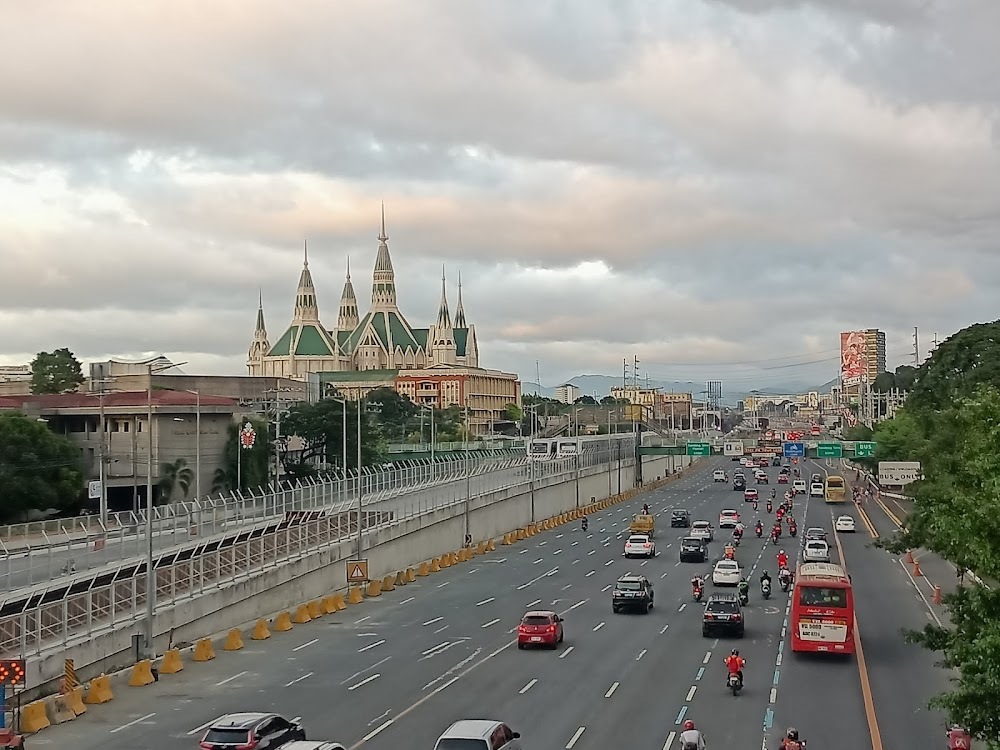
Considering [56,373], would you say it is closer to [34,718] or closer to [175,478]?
[175,478]

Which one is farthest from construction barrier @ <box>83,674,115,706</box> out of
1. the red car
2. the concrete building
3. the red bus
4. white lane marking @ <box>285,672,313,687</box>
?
the concrete building

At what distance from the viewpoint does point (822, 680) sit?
107ft

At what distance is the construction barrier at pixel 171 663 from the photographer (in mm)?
33475

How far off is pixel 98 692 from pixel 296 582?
56.5 feet

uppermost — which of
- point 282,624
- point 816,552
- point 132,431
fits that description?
point 132,431

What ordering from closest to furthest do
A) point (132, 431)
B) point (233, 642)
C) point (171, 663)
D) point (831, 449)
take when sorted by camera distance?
point (171, 663) → point (233, 642) → point (132, 431) → point (831, 449)

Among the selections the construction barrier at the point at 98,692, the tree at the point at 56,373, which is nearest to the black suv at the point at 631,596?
the construction barrier at the point at 98,692

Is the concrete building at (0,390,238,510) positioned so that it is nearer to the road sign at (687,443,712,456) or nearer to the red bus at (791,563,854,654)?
the road sign at (687,443,712,456)

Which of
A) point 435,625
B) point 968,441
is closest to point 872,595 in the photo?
point 435,625

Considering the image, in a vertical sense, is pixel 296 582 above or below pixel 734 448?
below

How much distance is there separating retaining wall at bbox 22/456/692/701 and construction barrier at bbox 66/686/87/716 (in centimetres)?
89

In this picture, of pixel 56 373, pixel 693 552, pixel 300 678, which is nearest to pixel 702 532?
pixel 693 552

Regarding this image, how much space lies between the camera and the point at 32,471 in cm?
6950

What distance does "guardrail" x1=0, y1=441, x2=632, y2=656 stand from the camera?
97.6 feet
